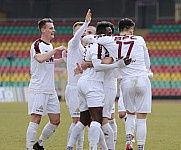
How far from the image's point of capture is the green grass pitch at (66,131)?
37.9ft

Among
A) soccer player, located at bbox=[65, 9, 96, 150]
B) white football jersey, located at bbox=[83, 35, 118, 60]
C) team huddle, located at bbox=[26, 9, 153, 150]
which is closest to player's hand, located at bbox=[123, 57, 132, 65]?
team huddle, located at bbox=[26, 9, 153, 150]

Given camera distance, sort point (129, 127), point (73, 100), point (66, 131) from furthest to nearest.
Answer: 1. point (66, 131)
2. point (129, 127)
3. point (73, 100)

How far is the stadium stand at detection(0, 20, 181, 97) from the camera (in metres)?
30.0

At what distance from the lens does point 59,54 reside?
32.6m

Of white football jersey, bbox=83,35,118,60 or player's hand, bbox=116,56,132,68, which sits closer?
player's hand, bbox=116,56,132,68

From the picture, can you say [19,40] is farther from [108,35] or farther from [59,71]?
[108,35]

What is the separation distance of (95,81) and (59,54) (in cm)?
2334

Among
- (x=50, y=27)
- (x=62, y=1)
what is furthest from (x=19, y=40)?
(x=50, y=27)

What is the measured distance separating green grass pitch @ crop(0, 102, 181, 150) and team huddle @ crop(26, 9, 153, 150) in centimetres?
126

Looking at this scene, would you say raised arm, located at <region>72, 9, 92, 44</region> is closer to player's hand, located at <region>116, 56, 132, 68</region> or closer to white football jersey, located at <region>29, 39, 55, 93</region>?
white football jersey, located at <region>29, 39, 55, 93</region>

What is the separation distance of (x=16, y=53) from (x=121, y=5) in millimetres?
7315

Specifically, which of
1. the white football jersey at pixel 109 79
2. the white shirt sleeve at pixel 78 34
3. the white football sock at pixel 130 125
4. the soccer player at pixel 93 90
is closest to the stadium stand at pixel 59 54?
the white football sock at pixel 130 125

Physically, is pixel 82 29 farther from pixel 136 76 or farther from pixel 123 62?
pixel 136 76

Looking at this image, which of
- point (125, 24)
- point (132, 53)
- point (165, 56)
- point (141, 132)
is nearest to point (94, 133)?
point (141, 132)
